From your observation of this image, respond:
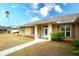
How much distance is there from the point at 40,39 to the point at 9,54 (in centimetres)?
127

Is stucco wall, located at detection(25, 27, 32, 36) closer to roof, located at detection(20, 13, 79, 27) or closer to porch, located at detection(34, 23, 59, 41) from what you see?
porch, located at detection(34, 23, 59, 41)

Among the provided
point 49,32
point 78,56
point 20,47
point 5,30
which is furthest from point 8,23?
point 78,56

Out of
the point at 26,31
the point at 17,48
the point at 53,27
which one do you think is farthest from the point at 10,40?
the point at 53,27

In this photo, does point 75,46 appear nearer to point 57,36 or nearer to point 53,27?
point 57,36

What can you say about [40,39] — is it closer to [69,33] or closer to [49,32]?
[49,32]

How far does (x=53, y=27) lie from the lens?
23.2 ft

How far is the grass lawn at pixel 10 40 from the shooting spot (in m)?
7.10

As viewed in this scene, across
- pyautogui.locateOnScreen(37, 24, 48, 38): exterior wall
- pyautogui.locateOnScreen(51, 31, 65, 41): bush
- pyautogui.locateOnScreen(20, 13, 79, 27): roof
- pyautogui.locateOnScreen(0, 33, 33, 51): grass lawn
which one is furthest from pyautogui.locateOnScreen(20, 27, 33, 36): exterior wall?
pyautogui.locateOnScreen(51, 31, 65, 41): bush

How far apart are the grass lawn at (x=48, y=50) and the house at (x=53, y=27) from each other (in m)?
0.31

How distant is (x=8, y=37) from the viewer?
7.20m

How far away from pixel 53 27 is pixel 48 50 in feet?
2.81

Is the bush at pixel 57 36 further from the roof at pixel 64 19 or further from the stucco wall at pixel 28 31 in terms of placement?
the stucco wall at pixel 28 31

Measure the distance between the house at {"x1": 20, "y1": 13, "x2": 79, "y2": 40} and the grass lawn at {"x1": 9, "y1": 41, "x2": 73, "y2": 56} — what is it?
0.31 metres

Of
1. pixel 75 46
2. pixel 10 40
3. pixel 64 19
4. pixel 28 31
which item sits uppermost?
pixel 64 19
